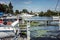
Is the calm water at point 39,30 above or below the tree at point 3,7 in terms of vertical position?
below

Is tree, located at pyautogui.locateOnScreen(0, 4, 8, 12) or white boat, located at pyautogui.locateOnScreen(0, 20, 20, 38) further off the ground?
tree, located at pyautogui.locateOnScreen(0, 4, 8, 12)

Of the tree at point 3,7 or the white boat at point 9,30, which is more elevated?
the tree at point 3,7

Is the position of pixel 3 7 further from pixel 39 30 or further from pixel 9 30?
pixel 39 30

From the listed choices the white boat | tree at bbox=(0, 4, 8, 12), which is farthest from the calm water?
tree at bbox=(0, 4, 8, 12)

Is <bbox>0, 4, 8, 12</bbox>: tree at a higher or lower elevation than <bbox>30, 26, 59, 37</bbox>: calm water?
higher

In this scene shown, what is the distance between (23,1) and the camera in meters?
2.88

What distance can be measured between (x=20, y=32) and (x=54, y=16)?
2.26 ft

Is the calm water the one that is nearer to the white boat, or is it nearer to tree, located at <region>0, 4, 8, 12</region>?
the white boat

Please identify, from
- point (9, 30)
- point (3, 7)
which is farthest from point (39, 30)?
point (3, 7)

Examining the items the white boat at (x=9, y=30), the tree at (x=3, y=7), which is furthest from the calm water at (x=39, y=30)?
the tree at (x=3, y=7)

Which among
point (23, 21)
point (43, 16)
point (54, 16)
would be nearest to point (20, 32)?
point (23, 21)

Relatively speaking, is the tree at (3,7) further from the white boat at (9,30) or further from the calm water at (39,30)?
the calm water at (39,30)

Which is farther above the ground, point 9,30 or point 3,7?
point 3,7

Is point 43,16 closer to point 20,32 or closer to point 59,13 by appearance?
point 59,13
